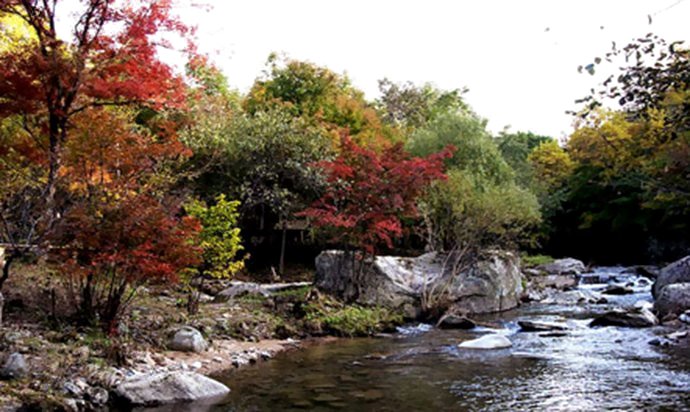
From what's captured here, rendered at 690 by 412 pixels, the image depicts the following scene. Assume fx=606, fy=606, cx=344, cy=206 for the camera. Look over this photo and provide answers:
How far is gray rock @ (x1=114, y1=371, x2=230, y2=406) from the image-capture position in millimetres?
7090

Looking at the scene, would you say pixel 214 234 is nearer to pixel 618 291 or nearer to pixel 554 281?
pixel 618 291

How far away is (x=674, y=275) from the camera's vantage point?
56.5 ft

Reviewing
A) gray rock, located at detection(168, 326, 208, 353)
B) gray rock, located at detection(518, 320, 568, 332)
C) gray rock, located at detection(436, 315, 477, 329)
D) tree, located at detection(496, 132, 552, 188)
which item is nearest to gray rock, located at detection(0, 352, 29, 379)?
gray rock, located at detection(168, 326, 208, 353)

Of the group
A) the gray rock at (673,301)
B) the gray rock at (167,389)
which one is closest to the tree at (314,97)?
the gray rock at (673,301)

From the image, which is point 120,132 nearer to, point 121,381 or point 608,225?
point 121,381

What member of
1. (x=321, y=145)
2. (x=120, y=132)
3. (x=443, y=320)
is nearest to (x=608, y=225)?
(x=321, y=145)

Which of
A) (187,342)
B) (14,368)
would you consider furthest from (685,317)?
(14,368)

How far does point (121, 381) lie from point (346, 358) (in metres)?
4.09

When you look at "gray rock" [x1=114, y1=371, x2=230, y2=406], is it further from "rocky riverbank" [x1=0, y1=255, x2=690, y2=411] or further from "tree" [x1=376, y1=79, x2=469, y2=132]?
"tree" [x1=376, y1=79, x2=469, y2=132]

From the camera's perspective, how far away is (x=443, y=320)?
14.4 metres

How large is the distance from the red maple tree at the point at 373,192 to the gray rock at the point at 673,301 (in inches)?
243

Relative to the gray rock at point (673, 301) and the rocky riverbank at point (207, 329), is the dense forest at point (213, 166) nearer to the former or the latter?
the rocky riverbank at point (207, 329)

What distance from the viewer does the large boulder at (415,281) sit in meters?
15.7

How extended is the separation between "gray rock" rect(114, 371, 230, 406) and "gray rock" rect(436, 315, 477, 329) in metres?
7.54
